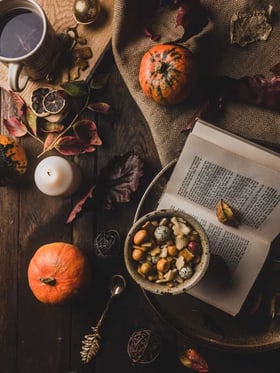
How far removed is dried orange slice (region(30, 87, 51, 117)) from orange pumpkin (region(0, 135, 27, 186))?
8cm

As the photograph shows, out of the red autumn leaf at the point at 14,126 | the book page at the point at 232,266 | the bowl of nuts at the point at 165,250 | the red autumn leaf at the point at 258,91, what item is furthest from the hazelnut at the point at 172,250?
the red autumn leaf at the point at 14,126

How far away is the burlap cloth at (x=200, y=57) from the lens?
1.21 metres

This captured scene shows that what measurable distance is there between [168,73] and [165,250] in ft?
1.09

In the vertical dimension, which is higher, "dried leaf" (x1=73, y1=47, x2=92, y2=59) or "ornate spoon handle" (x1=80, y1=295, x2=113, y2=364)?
"dried leaf" (x1=73, y1=47, x2=92, y2=59)

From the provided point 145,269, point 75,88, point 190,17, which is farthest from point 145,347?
point 190,17

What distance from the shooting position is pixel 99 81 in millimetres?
1271

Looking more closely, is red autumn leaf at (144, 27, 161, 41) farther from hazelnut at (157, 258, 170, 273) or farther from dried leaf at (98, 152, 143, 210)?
hazelnut at (157, 258, 170, 273)

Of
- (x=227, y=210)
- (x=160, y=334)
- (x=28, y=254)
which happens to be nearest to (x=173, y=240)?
(x=227, y=210)

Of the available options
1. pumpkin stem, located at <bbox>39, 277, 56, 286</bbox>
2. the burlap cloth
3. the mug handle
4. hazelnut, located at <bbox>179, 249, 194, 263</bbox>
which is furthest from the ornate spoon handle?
the mug handle

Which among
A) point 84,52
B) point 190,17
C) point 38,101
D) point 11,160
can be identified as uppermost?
point 190,17

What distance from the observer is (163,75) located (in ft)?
3.77

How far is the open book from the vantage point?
3.75 ft

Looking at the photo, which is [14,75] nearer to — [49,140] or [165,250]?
[49,140]

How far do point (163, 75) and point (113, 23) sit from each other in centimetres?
17
